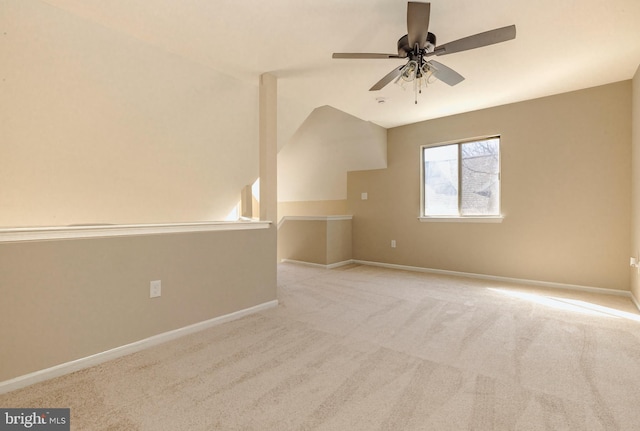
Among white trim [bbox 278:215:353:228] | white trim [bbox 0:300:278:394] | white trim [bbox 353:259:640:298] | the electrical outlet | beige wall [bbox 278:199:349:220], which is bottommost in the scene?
white trim [bbox 0:300:278:394]

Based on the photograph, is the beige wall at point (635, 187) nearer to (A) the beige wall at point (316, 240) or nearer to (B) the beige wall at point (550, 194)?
(B) the beige wall at point (550, 194)

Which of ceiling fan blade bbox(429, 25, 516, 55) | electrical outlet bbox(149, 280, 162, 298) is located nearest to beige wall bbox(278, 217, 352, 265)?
electrical outlet bbox(149, 280, 162, 298)

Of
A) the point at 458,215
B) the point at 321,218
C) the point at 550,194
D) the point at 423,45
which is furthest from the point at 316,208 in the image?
the point at 423,45

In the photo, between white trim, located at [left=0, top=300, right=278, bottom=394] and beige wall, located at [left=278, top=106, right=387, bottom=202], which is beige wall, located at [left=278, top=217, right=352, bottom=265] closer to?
beige wall, located at [left=278, top=106, right=387, bottom=202]

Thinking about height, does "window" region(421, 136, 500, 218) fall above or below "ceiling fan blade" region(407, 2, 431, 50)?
below

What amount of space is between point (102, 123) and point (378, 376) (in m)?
3.02

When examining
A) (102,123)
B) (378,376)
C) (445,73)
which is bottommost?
(378,376)

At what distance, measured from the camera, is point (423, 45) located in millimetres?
2000

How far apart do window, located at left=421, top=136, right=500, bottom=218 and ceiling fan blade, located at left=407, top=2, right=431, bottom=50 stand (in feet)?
9.29

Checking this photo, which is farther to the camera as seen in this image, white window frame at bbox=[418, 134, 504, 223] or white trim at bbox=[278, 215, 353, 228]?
white trim at bbox=[278, 215, 353, 228]

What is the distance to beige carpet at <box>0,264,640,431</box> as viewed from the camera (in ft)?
4.54

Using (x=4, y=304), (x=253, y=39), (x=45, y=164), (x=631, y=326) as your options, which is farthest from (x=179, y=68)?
(x=631, y=326)

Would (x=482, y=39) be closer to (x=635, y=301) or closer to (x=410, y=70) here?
(x=410, y=70)

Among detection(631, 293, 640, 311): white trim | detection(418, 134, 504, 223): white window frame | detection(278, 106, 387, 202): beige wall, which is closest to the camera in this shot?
Answer: detection(631, 293, 640, 311): white trim
